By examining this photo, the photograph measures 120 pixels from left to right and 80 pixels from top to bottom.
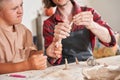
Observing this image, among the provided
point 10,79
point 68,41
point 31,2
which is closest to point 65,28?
point 68,41

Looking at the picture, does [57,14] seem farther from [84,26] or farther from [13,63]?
[13,63]

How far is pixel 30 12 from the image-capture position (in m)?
2.03

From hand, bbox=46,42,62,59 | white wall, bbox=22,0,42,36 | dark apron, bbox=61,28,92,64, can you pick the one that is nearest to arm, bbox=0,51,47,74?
hand, bbox=46,42,62,59

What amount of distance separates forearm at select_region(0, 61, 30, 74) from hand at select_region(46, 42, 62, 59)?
0.16 meters

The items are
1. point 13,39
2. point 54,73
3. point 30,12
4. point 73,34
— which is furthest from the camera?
point 30,12

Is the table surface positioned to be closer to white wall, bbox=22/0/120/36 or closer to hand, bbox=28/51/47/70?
hand, bbox=28/51/47/70

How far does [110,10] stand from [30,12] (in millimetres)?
715

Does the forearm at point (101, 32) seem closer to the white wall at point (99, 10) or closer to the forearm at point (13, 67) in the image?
the forearm at point (13, 67)

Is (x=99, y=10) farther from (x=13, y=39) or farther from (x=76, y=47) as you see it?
(x=13, y=39)

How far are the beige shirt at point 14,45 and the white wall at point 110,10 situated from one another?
3.70ft

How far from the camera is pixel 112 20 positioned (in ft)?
6.89

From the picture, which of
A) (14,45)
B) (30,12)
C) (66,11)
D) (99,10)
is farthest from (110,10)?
(14,45)

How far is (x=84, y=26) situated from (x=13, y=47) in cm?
36

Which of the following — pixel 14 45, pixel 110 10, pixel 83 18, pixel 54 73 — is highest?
pixel 110 10
